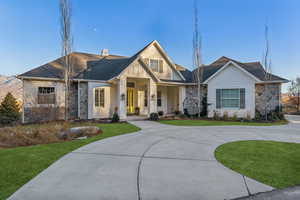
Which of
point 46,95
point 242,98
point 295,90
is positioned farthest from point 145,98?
point 295,90

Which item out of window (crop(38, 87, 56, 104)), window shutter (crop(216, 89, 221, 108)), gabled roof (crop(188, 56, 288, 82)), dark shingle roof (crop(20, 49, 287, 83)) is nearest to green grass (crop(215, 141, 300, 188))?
window shutter (crop(216, 89, 221, 108))

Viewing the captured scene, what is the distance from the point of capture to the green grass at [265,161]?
334 cm

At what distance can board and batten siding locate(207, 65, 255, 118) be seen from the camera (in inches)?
Answer: 551

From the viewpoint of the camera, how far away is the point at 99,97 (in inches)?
531

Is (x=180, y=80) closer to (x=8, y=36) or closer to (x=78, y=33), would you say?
(x=78, y=33)

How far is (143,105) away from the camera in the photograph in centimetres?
1656

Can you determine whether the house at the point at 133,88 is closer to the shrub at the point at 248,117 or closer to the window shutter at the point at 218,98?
the window shutter at the point at 218,98

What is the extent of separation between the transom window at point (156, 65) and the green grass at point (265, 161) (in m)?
11.6

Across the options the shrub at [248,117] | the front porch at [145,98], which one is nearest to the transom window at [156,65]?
the front porch at [145,98]

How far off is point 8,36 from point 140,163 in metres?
16.9

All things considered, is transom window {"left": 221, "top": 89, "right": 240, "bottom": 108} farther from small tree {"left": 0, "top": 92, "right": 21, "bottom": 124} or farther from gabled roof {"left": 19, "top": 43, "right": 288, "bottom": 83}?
small tree {"left": 0, "top": 92, "right": 21, "bottom": 124}

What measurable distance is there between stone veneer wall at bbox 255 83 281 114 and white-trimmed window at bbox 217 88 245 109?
1344 mm

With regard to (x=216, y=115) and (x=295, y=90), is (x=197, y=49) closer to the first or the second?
(x=216, y=115)

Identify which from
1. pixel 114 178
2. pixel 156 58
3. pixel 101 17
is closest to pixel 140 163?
pixel 114 178
